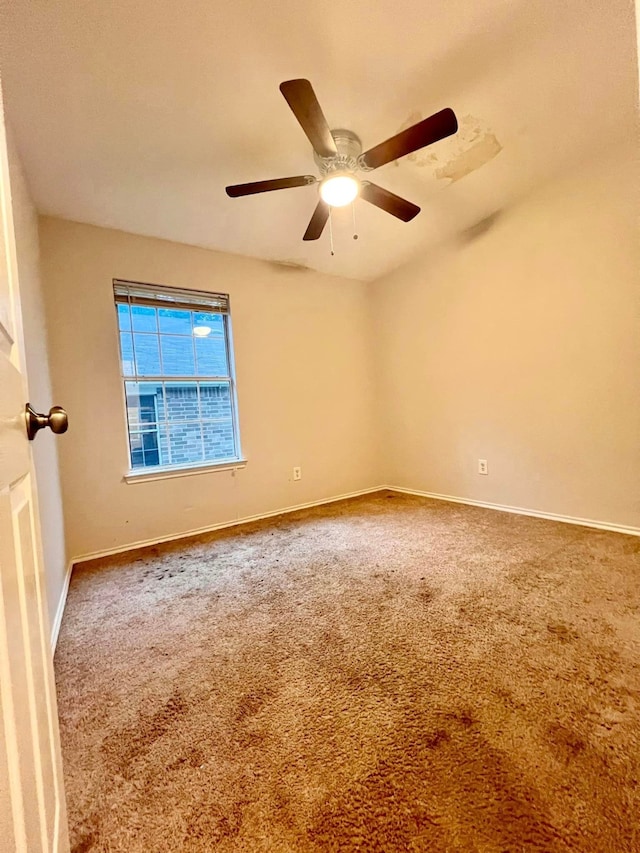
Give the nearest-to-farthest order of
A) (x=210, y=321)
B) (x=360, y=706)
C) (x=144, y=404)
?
(x=360, y=706)
(x=144, y=404)
(x=210, y=321)

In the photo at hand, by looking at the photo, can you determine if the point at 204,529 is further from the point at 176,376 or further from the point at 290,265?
the point at 290,265

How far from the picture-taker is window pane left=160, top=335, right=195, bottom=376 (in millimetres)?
3074

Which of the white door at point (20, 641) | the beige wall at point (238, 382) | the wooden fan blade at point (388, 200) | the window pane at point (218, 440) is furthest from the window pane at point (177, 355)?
the white door at point (20, 641)

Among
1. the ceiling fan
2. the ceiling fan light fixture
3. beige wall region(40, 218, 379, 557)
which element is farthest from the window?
the ceiling fan light fixture

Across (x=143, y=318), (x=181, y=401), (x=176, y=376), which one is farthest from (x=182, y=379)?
(x=143, y=318)

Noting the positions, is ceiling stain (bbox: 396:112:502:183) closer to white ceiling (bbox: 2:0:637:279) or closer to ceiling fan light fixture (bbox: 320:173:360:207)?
white ceiling (bbox: 2:0:637:279)

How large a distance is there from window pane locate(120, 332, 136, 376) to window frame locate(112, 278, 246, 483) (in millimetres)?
16

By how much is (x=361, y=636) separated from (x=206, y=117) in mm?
2713

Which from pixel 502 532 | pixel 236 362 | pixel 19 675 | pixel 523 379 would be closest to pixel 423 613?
pixel 502 532

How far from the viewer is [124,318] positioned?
2875 mm

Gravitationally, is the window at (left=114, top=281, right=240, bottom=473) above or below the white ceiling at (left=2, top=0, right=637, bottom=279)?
below

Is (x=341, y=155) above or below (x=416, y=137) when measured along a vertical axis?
above

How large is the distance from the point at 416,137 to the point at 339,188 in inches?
18.1

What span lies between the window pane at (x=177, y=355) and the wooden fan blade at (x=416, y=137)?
1.99m
